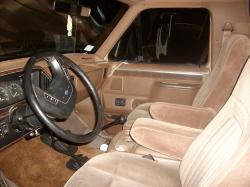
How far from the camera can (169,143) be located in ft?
6.18

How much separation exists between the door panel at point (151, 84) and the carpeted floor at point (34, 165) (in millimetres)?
902

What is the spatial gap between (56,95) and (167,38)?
1.69 m

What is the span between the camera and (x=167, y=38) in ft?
10.3

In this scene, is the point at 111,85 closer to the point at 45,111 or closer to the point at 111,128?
the point at 111,128

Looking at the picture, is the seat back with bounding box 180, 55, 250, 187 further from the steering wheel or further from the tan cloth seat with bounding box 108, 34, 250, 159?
the tan cloth seat with bounding box 108, 34, 250, 159

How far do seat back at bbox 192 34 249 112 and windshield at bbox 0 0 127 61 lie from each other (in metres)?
1.19

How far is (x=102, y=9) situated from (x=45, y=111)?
5.97 feet

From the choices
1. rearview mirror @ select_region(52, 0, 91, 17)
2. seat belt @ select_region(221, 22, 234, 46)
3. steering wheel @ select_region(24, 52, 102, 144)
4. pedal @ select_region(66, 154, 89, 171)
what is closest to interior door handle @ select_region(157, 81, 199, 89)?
seat belt @ select_region(221, 22, 234, 46)

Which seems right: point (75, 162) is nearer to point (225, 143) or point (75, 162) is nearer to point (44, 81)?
point (44, 81)

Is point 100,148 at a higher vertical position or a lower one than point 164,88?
lower

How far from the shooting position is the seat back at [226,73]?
84.3 inches

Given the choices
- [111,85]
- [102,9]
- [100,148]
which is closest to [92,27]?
[102,9]

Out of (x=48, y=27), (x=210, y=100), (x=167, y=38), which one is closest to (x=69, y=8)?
(x=48, y=27)

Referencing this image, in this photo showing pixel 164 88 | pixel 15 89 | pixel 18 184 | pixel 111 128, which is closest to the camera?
pixel 15 89
